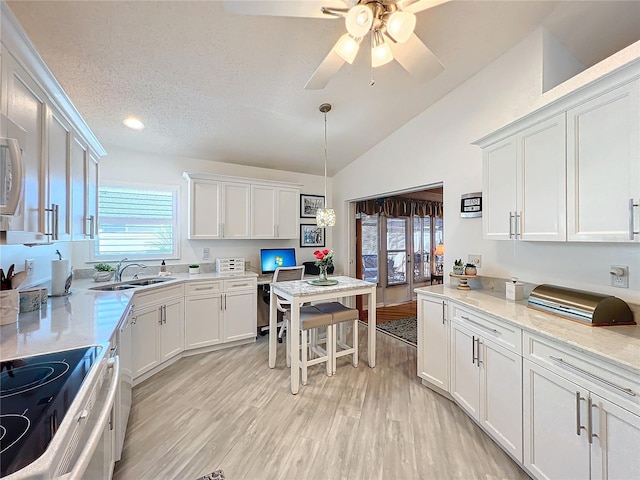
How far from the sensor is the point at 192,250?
365 centimetres

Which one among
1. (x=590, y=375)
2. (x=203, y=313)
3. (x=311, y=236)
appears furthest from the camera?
(x=311, y=236)

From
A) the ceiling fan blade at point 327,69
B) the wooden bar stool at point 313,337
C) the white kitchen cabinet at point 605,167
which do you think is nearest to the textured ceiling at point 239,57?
the ceiling fan blade at point 327,69

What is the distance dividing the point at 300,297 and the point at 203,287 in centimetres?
141

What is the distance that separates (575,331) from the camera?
4.67 feet

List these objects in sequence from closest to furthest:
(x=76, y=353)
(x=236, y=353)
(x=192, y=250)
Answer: (x=76, y=353) < (x=236, y=353) < (x=192, y=250)

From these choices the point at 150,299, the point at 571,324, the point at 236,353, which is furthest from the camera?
the point at 236,353

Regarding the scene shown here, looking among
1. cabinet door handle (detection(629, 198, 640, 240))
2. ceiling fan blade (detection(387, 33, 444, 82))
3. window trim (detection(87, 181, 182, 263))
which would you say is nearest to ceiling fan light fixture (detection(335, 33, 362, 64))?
ceiling fan blade (detection(387, 33, 444, 82))

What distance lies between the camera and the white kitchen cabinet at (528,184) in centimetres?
170

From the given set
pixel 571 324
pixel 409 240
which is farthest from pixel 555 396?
pixel 409 240

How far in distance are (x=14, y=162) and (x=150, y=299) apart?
77.1 inches

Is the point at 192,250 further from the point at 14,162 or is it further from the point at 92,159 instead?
the point at 14,162

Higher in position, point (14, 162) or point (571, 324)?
point (14, 162)

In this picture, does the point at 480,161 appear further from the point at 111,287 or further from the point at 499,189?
the point at 111,287

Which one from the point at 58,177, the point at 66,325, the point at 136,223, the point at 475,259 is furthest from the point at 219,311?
the point at 475,259
